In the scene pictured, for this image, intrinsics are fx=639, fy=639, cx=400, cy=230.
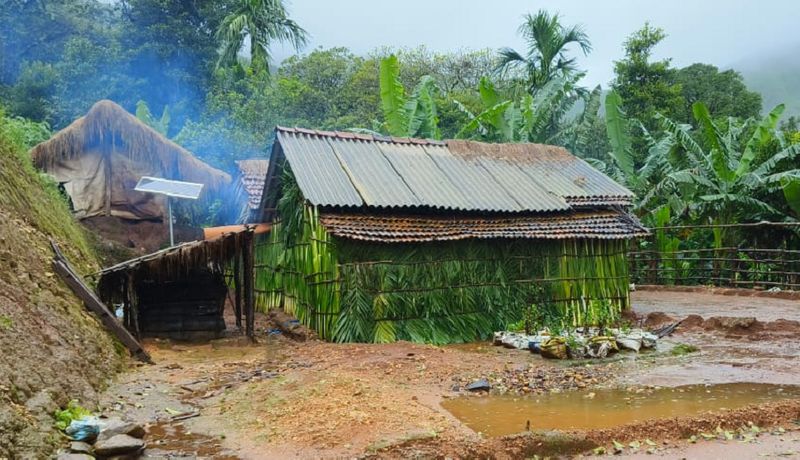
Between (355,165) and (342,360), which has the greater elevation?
(355,165)

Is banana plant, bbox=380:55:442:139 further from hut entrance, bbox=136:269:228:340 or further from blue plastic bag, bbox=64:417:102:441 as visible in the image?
blue plastic bag, bbox=64:417:102:441

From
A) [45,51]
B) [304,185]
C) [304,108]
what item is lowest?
[304,185]

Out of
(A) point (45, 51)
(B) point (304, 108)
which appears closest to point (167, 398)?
(B) point (304, 108)

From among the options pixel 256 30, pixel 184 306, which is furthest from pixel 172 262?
pixel 256 30

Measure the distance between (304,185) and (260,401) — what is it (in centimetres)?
518

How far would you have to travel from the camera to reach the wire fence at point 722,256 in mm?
17453

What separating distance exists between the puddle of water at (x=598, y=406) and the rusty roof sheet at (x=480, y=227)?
13.8 feet

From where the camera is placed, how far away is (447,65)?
36688 millimetres

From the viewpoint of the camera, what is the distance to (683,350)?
10.2 meters

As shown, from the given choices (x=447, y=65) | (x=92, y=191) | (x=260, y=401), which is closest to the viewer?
(x=260, y=401)

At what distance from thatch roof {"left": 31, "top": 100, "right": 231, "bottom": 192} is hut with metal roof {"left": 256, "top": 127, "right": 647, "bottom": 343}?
172 inches

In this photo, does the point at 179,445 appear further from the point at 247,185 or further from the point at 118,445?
the point at 247,185

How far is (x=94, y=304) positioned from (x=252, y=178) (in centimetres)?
1054

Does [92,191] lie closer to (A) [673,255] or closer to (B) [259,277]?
(B) [259,277]
